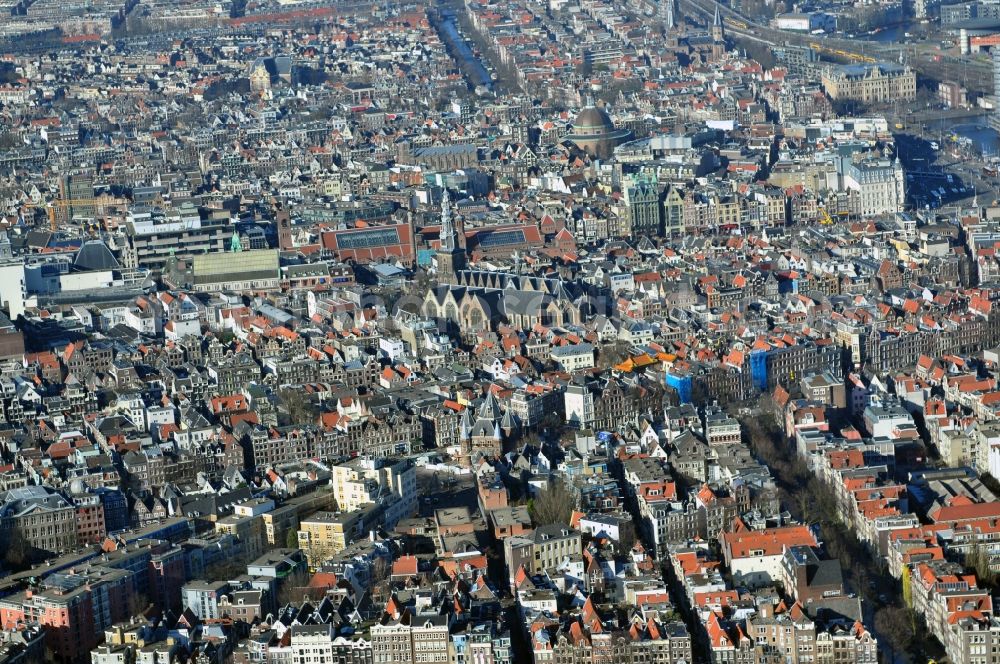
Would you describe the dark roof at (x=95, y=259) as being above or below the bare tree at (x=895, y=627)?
above

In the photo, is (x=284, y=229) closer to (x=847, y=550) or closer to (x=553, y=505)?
(x=553, y=505)

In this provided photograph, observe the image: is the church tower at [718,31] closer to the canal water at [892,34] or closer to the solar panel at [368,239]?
the canal water at [892,34]

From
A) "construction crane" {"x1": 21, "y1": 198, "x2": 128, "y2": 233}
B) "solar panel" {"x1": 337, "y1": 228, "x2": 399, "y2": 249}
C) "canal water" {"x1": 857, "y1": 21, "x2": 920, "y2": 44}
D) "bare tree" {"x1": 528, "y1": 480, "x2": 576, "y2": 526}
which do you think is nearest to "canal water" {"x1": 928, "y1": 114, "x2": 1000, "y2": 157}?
"canal water" {"x1": 857, "y1": 21, "x2": 920, "y2": 44}

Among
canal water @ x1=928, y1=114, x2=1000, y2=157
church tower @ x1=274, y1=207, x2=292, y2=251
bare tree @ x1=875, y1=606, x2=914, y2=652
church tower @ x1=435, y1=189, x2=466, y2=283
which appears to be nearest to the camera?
bare tree @ x1=875, y1=606, x2=914, y2=652

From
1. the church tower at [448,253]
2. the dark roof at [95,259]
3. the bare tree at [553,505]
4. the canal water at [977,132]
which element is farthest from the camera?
the canal water at [977,132]

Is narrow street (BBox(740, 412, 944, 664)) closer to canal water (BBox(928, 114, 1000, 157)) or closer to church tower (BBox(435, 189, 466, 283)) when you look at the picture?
church tower (BBox(435, 189, 466, 283))

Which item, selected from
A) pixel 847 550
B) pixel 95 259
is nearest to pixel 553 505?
pixel 847 550

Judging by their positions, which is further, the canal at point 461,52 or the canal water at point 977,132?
the canal at point 461,52

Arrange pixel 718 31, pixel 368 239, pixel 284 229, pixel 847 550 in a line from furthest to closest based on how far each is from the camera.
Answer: pixel 718 31 < pixel 284 229 < pixel 368 239 < pixel 847 550

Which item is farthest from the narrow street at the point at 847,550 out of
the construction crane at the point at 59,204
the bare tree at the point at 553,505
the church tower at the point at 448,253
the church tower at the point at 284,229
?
the construction crane at the point at 59,204
